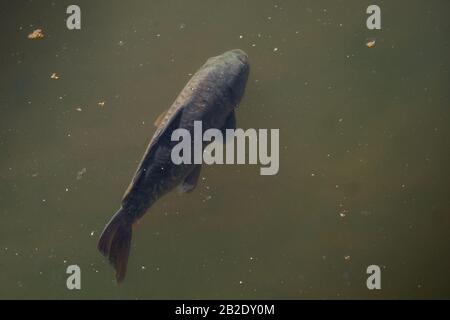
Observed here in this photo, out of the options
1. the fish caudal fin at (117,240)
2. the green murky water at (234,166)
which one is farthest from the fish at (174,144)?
the green murky water at (234,166)

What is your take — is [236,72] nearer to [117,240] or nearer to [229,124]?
[229,124]

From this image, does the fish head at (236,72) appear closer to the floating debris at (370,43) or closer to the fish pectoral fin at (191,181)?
the fish pectoral fin at (191,181)

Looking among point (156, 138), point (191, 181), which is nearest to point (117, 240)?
point (191, 181)

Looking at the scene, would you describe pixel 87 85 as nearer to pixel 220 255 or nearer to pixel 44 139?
pixel 44 139

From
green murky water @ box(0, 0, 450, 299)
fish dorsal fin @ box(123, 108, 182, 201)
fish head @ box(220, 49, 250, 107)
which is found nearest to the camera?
fish dorsal fin @ box(123, 108, 182, 201)

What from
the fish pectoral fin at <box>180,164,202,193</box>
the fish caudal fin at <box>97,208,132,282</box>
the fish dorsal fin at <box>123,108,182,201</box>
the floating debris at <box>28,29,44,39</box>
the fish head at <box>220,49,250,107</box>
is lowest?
the fish caudal fin at <box>97,208,132,282</box>

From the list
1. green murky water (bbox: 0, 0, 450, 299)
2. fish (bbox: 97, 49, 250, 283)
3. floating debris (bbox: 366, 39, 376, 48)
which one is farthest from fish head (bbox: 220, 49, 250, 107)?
floating debris (bbox: 366, 39, 376, 48)

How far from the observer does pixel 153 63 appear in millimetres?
2971

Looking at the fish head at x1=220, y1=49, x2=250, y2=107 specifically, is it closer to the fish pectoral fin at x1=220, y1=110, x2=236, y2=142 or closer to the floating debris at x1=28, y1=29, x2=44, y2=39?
the fish pectoral fin at x1=220, y1=110, x2=236, y2=142

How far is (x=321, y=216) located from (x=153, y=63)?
162 centimetres

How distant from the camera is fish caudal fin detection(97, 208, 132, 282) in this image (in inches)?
102

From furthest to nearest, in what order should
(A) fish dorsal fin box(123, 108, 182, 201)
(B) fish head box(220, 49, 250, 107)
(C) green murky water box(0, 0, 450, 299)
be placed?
1. (C) green murky water box(0, 0, 450, 299)
2. (B) fish head box(220, 49, 250, 107)
3. (A) fish dorsal fin box(123, 108, 182, 201)

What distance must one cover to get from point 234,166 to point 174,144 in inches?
23.4

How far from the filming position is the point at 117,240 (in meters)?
2.64
